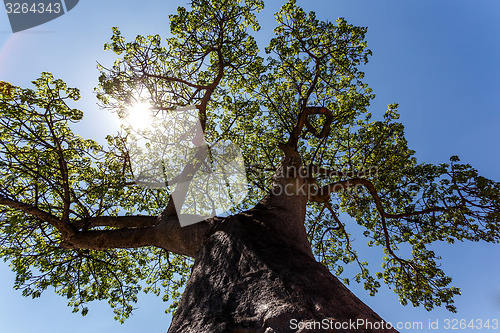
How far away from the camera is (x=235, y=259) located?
9.80ft

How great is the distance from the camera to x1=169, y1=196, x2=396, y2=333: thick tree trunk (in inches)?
76.2

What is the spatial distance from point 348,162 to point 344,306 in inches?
270

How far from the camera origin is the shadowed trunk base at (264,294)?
193 cm

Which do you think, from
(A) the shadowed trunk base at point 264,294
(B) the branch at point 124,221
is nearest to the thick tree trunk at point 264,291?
(A) the shadowed trunk base at point 264,294

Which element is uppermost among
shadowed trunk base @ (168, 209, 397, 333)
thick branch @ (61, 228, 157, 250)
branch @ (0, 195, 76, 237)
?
branch @ (0, 195, 76, 237)

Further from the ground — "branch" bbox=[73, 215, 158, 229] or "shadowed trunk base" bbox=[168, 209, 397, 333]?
"branch" bbox=[73, 215, 158, 229]

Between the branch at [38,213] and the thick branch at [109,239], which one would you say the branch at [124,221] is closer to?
the thick branch at [109,239]

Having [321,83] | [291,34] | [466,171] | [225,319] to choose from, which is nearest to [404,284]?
[466,171]

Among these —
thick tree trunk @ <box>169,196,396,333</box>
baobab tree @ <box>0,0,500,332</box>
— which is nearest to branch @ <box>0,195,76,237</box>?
baobab tree @ <box>0,0,500,332</box>

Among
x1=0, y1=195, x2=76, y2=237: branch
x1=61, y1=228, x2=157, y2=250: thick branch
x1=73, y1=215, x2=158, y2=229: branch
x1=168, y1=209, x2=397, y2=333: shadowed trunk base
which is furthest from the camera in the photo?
x1=73, y1=215, x2=158, y2=229: branch

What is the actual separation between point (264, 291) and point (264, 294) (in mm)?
40

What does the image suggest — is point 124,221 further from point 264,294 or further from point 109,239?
point 264,294

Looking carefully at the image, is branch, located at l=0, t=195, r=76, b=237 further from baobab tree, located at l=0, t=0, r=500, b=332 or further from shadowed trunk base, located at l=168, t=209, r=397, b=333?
shadowed trunk base, located at l=168, t=209, r=397, b=333

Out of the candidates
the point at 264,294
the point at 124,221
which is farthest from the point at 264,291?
the point at 124,221
